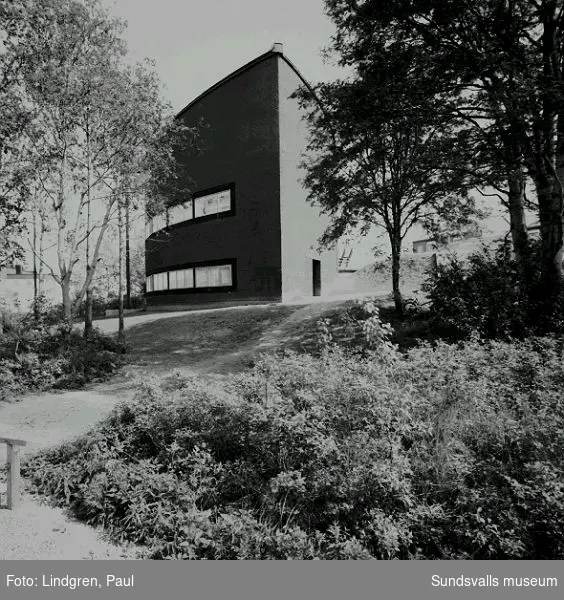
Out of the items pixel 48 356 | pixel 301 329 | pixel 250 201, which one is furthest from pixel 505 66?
pixel 250 201

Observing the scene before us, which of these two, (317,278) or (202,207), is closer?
(202,207)

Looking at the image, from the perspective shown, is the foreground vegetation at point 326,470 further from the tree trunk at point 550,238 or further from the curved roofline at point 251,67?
the curved roofline at point 251,67

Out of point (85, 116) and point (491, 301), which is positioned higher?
point (85, 116)

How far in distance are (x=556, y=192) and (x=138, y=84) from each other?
1228 cm

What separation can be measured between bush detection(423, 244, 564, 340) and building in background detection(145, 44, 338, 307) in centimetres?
948

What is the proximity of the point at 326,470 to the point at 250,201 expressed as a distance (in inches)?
691

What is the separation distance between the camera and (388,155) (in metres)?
12.7

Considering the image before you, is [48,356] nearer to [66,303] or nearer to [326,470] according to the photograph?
[66,303]

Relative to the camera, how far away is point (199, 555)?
13.8ft

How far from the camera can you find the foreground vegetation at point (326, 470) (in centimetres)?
429

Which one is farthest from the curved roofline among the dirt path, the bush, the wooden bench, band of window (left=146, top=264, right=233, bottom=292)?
the wooden bench

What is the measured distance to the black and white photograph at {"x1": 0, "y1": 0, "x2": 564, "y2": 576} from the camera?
4.48 metres

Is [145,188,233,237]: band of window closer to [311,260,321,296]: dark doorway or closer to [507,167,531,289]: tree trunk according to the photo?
[311,260,321,296]: dark doorway
